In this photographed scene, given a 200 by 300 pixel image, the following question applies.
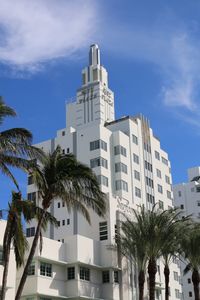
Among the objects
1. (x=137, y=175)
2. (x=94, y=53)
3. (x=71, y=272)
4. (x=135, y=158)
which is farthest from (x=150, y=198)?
(x=71, y=272)

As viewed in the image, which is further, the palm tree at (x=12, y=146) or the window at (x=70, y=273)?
the window at (x=70, y=273)

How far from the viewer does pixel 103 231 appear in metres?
52.2

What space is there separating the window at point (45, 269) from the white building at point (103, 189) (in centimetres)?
8

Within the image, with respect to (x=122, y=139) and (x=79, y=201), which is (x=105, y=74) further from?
(x=79, y=201)

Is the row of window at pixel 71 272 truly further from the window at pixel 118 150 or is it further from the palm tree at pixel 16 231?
the window at pixel 118 150

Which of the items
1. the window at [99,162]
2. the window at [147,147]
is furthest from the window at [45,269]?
the window at [147,147]

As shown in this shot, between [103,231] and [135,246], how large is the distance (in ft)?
17.8

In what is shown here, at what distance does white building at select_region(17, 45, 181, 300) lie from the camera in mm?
46250

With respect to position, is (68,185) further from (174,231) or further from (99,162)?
(99,162)

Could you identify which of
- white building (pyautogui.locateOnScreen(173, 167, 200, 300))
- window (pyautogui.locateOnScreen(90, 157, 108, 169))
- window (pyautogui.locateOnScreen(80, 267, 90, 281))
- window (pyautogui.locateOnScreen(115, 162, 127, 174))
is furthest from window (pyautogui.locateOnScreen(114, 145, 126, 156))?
white building (pyautogui.locateOnScreen(173, 167, 200, 300))

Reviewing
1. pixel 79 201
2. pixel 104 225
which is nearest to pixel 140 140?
pixel 104 225

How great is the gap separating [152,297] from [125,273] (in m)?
6.00

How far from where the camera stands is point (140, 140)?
291ft

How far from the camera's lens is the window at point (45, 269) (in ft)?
144
